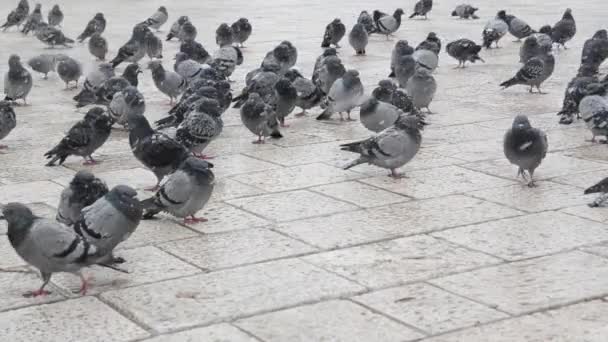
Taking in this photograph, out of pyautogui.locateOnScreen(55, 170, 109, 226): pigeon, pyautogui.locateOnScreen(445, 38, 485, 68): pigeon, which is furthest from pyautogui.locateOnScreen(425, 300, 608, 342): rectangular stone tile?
pyautogui.locateOnScreen(445, 38, 485, 68): pigeon

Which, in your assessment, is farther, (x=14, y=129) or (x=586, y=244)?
(x=14, y=129)

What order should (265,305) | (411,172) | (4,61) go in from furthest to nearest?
1. (4,61)
2. (411,172)
3. (265,305)

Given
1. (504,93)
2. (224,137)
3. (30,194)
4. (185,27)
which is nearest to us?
(30,194)

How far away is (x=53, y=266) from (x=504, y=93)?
28.7 ft

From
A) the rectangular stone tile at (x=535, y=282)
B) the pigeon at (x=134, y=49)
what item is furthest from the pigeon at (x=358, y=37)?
the rectangular stone tile at (x=535, y=282)

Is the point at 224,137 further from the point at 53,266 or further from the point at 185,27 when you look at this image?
the point at 185,27

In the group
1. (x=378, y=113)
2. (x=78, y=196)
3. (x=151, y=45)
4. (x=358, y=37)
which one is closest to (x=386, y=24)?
(x=358, y=37)

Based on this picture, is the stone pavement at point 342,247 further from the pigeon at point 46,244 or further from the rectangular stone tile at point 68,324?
the pigeon at point 46,244

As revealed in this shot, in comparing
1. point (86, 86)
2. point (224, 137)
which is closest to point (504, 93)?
point (224, 137)

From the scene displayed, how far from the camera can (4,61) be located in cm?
1714

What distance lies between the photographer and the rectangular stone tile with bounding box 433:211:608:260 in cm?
730

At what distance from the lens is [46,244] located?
20.7 feet

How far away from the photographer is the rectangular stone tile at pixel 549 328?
18.7ft

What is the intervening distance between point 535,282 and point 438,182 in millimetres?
2744
